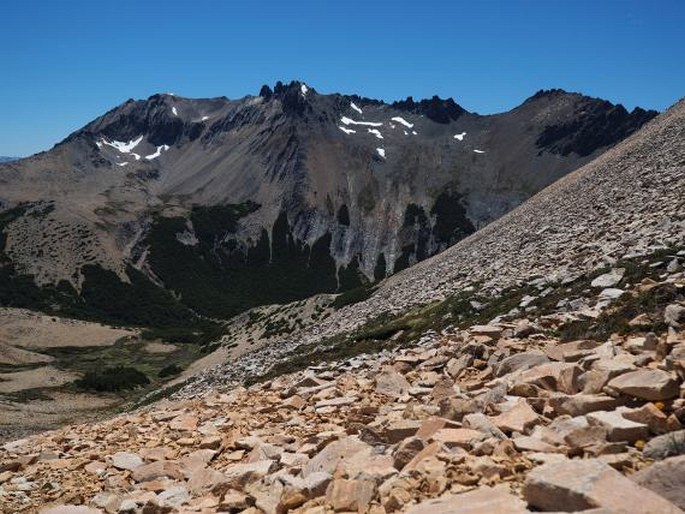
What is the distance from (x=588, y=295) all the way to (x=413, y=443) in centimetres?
1383

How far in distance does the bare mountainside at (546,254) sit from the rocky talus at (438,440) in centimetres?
586

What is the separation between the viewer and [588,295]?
2150 centimetres

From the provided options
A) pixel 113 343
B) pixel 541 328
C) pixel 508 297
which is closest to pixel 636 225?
pixel 508 297

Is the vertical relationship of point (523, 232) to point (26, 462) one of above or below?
above

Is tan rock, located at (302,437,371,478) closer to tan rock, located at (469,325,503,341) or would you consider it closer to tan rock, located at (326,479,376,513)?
tan rock, located at (326,479,376,513)

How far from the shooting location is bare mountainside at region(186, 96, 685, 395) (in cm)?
2766

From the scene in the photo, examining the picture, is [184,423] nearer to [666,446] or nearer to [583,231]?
[666,446]

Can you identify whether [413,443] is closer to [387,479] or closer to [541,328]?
[387,479]

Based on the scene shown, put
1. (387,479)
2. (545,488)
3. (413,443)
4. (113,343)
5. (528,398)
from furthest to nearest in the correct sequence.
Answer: (113,343), (528,398), (413,443), (387,479), (545,488)

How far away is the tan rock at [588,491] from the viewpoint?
6.59 meters

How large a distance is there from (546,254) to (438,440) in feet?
95.7

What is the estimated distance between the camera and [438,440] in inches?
380

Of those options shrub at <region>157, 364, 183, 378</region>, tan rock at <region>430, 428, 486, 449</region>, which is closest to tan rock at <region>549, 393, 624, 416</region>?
tan rock at <region>430, 428, 486, 449</region>

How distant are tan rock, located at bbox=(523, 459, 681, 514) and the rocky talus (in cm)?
2
